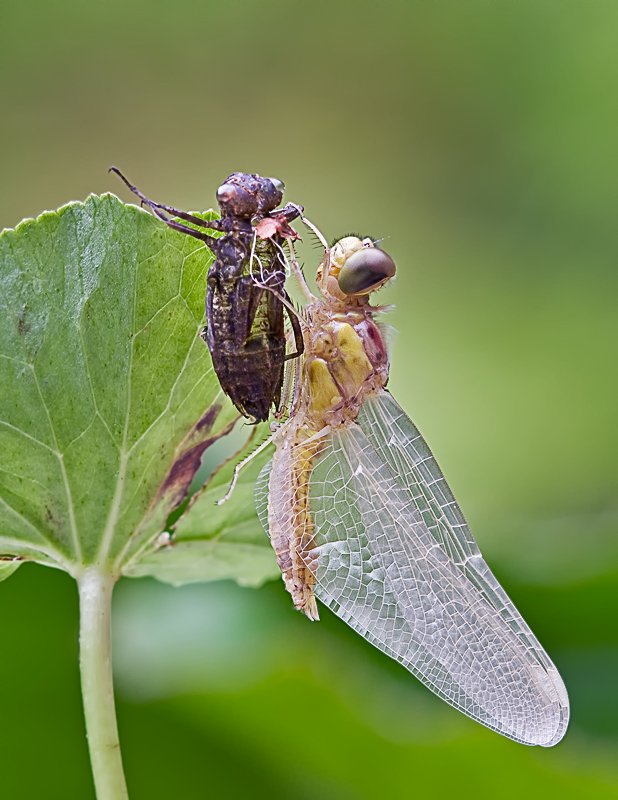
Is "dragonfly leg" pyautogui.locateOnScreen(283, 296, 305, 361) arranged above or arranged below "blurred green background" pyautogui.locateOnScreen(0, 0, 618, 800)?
below

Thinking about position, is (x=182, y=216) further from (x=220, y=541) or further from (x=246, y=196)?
(x=220, y=541)

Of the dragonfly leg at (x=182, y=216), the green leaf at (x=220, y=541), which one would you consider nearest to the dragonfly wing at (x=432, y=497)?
the green leaf at (x=220, y=541)

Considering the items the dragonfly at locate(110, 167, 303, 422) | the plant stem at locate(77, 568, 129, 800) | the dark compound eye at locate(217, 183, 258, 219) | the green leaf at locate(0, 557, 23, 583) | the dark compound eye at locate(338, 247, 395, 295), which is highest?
the dark compound eye at locate(338, 247, 395, 295)

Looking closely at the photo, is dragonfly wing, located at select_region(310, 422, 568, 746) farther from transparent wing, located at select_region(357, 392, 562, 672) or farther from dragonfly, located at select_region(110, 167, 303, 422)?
dragonfly, located at select_region(110, 167, 303, 422)

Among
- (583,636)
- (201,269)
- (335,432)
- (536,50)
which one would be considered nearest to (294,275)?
(201,269)

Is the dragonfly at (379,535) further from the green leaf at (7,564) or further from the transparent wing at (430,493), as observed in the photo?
the green leaf at (7,564)

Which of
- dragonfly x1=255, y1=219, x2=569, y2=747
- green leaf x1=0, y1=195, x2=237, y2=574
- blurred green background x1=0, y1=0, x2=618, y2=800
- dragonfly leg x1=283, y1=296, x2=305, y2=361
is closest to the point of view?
green leaf x1=0, y1=195, x2=237, y2=574

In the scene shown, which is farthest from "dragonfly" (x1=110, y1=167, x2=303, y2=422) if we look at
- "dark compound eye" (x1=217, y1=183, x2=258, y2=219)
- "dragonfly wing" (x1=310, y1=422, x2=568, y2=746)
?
"dragonfly wing" (x1=310, y1=422, x2=568, y2=746)

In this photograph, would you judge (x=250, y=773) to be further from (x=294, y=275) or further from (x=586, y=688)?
(x=294, y=275)
